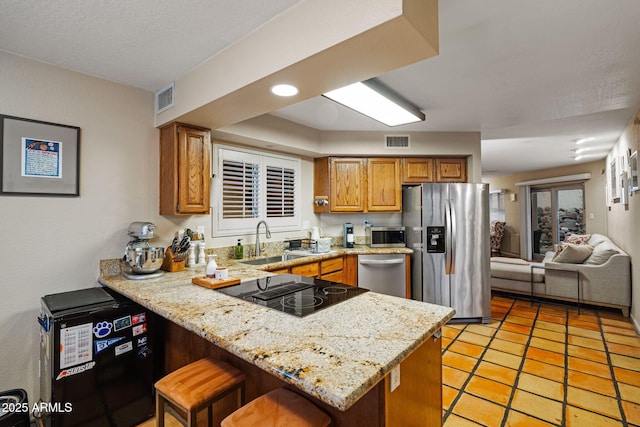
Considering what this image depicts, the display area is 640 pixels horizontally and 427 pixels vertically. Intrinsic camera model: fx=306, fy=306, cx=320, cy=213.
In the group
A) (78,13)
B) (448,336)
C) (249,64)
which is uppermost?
(78,13)

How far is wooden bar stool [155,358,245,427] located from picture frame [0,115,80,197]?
1577mm

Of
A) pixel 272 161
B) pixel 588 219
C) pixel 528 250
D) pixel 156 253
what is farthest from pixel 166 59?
pixel 528 250

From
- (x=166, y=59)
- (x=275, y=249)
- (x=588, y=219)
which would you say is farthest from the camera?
(x=588, y=219)

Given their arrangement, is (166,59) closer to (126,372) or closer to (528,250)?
(126,372)

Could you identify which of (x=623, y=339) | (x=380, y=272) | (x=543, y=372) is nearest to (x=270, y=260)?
(x=380, y=272)

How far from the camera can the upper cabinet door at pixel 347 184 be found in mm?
4113

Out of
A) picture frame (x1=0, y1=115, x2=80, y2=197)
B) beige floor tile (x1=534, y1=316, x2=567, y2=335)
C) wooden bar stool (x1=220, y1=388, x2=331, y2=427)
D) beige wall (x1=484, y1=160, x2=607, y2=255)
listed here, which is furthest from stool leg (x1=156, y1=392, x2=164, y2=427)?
beige wall (x1=484, y1=160, x2=607, y2=255)

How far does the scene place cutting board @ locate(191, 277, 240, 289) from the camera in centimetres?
194

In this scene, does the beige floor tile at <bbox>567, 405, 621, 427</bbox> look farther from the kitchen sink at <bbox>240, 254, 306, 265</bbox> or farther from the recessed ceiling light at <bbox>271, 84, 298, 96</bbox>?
the recessed ceiling light at <bbox>271, 84, 298, 96</bbox>

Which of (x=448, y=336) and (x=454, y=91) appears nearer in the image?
(x=454, y=91)

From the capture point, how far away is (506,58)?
7.04ft

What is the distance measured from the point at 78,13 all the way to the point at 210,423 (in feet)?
7.30

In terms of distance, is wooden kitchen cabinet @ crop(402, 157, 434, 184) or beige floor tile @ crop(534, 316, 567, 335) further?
wooden kitchen cabinet @ crop(402, 157, 434, 184)

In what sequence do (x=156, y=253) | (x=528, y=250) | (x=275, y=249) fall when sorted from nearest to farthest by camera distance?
1. (x=156, y=253)
2. (x=275, y=249)
3. (x=528, y=250)
